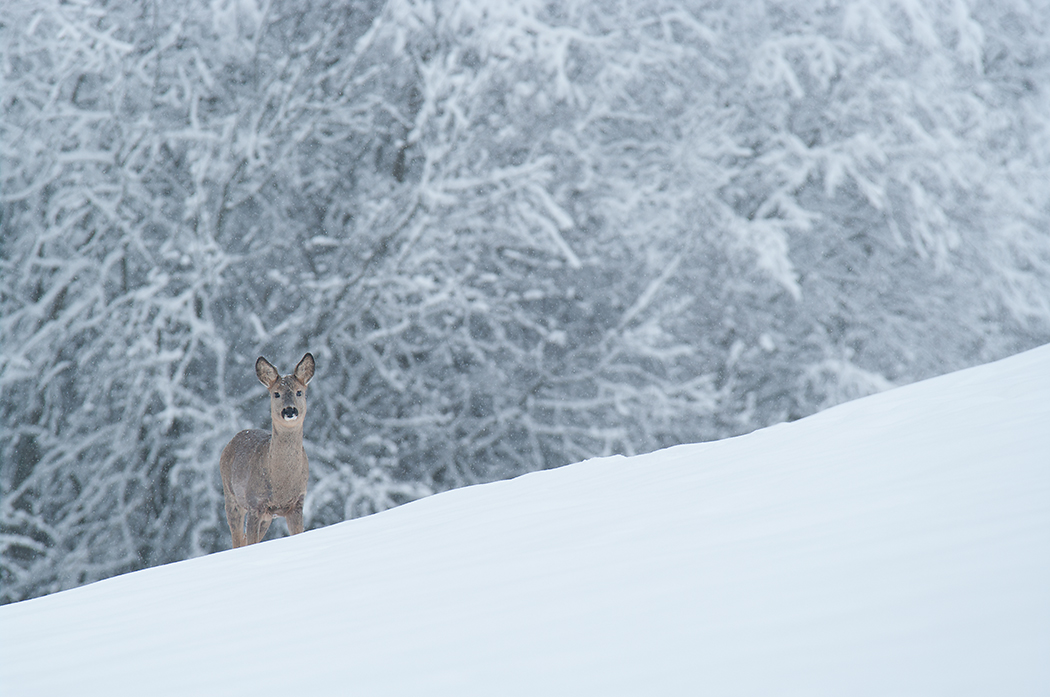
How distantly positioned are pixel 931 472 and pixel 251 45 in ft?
29.4

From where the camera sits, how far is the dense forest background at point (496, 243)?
27.3 ft

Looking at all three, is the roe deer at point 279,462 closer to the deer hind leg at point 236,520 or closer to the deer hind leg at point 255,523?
the deer hind leg at point 255,523

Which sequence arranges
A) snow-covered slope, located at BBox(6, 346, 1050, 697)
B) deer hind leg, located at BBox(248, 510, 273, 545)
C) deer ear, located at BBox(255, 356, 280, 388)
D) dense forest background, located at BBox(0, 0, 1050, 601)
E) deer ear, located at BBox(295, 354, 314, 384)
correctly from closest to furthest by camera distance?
snow-covered slope, located at BBox(6, 346, 1050, 697) < deer ear, located at BBox(255, 356, 280, 388) < deer ear, located at BBox(295, 354, 314, 384) < deer hind leg, located at BBox(248, 510, 273, 545) < dense forest background, located at BBox(0, 0, 1050, 601)

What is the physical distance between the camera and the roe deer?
5.12m

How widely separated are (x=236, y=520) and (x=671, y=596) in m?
5.24

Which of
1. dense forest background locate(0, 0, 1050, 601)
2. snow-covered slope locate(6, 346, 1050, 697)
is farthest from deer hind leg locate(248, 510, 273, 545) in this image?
snow-covered slope locate(6, 346, 1050, 697)

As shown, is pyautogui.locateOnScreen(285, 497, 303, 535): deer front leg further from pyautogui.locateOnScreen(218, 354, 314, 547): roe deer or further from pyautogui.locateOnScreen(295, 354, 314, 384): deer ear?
pyautogui.locateOnScreen(295, 354, 314, 384): deer ear

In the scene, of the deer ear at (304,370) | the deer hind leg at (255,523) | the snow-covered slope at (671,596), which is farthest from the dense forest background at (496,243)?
the snow-covered slope at (671,596)

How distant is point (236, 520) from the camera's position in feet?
19.8

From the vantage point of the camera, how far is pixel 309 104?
8852 mm

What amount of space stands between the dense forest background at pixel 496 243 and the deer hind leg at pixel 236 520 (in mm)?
2010

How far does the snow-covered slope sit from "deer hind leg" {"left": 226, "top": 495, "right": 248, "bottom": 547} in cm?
348

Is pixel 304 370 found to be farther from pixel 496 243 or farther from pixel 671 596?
pixel 671 596

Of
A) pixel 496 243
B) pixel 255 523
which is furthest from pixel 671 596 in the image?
pixel 496 243
